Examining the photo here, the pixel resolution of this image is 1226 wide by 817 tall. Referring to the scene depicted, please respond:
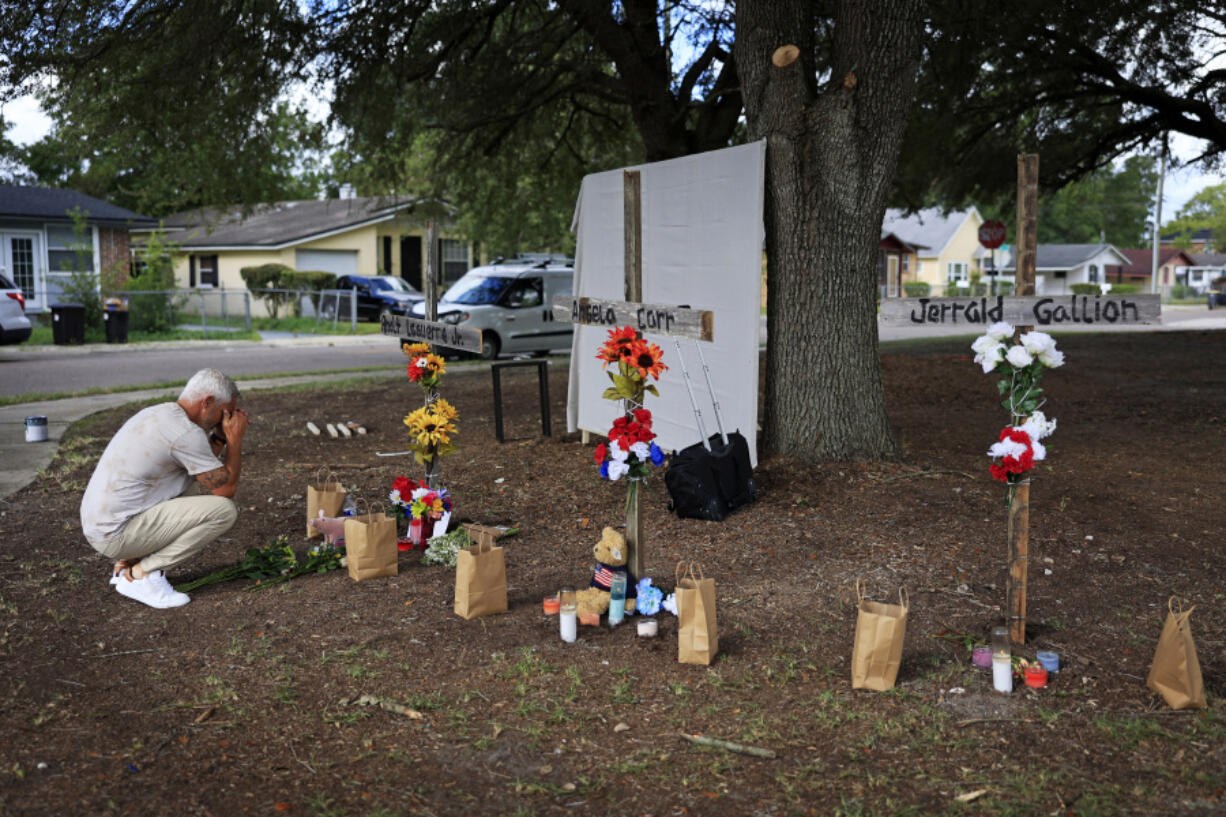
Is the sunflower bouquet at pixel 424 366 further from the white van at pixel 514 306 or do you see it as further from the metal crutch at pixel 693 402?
the white van at pixel 514 306

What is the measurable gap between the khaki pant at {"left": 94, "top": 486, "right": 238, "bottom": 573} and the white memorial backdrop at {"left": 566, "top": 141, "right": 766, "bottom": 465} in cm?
324

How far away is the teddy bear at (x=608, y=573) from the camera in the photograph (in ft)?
16.4

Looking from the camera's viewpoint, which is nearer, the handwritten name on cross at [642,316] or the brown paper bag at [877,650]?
the brown paper bag at [877,650]

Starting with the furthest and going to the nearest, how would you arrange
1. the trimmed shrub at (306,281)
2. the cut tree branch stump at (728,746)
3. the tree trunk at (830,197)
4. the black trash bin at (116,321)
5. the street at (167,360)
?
the trimmed shrub at (306,281), the black trash bin at (116,321), the street at (167,360), the tree trunk at (830,197), the cut tree branch stump at (728,746)

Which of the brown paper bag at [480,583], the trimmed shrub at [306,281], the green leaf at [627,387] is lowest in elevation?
the brown paper bag at [480,583]

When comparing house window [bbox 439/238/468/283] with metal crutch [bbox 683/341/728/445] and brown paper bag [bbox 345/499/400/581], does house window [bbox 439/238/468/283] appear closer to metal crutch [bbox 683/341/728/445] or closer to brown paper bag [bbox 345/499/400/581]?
metal crutch [bbox 683/341/728/445]

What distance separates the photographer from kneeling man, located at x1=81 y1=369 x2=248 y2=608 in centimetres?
521

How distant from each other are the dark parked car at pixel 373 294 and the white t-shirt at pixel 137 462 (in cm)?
2350

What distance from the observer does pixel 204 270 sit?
122ft

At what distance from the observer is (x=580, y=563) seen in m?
5.91

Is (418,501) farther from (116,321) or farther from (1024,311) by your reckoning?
(116,321)

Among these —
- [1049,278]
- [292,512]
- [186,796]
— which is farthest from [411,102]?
[1049,278]

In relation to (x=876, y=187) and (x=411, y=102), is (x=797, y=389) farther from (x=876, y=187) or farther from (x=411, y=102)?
(x=411, y=102)

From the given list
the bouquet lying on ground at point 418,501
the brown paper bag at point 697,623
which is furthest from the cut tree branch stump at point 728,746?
the bouquet lying on ground at point 418,501
